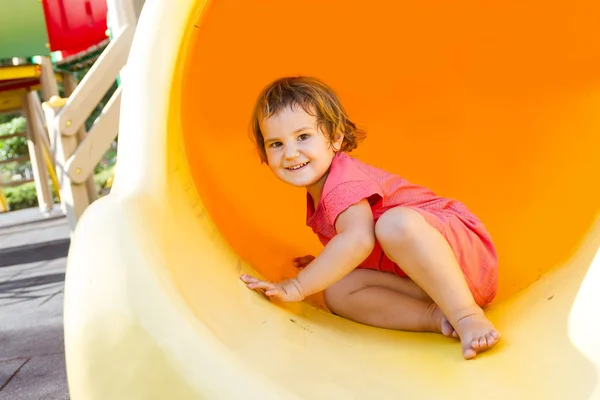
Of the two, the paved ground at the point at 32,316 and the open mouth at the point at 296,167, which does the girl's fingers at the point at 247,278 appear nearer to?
the open mouth at the point at 296,167

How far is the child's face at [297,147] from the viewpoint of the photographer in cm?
114

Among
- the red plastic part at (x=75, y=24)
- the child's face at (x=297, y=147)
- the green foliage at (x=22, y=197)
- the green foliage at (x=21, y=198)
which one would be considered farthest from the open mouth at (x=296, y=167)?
the green foliage at (x=21, y=198)

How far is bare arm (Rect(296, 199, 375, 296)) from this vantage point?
3.34 feet

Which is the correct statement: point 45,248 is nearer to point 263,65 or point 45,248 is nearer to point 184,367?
point 263,65

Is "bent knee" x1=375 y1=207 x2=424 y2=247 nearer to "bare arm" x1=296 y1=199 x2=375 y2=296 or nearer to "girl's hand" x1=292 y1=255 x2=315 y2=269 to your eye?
"bare arm" x1=296 y1=199 x2=375 y2=296

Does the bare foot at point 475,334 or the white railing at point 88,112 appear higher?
the white railing at point 88,112

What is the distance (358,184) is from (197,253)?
0.27m

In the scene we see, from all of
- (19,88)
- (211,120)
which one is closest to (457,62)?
(211,120)

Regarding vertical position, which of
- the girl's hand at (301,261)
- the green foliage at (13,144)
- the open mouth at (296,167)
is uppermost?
the open mouth at (296,167)

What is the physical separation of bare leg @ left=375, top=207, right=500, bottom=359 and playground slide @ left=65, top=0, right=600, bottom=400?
4cm

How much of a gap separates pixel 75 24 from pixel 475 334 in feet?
12.3

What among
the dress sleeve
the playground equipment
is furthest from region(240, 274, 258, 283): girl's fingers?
the playground equipment

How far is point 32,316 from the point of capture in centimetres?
215

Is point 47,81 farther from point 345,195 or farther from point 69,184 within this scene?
point 345,195
